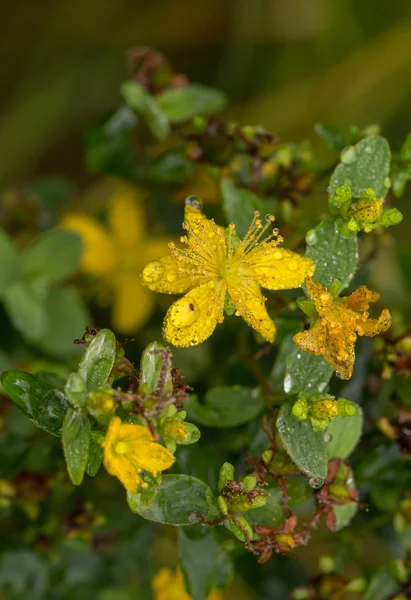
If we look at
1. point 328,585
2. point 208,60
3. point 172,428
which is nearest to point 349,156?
point 172,428

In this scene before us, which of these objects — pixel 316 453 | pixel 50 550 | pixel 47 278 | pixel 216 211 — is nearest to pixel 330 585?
pixel 316 453

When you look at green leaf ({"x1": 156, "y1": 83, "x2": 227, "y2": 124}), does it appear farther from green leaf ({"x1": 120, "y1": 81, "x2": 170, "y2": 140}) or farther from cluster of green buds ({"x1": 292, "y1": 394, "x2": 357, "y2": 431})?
cluster of green buds ({"x1": 292, "y1": 394, "x2": 357, "y2": 431})

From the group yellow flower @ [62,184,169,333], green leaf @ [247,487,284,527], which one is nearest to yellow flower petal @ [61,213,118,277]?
yellow flower @ [62,184,169,333]

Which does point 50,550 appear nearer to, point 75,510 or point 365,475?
point 75,510

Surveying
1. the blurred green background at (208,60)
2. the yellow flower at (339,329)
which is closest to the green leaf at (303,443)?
the yellow flower at (339,329)

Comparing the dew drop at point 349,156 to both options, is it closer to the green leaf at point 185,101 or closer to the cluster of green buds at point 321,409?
the cluster of green buds at point 321,409

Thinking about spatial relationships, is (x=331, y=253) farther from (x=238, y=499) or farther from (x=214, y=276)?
(x=238, y=499)
